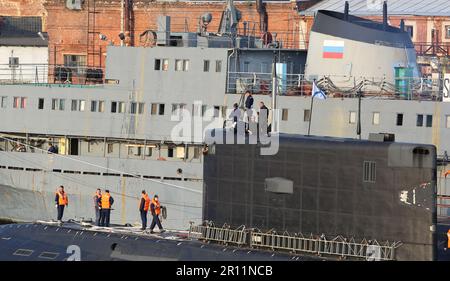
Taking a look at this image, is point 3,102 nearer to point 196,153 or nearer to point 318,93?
point 196,153

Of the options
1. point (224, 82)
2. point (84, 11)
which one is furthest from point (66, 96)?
point (84, 11)

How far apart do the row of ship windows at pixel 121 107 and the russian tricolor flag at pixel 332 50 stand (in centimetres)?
237

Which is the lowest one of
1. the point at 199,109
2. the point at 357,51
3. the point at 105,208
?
the point at 105,208

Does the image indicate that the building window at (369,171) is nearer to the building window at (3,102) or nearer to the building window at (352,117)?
the building window at (352,117)

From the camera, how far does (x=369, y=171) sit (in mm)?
18516

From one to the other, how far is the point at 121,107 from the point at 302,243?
16.6m

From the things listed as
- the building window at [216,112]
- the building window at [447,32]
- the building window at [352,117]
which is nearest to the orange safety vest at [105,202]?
the building window at [216,112]

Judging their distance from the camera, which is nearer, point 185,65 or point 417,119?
point 417,119

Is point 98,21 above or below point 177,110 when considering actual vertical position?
above

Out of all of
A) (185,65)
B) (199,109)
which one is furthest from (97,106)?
(199,109)

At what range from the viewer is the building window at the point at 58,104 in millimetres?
35750

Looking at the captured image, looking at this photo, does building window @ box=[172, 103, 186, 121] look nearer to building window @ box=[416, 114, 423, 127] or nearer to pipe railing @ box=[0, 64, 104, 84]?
pipe railing @ box=[0, 64, 104, 84]

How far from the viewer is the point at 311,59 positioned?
34688 millimetres

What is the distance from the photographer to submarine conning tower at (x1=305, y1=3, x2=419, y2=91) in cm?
3403
